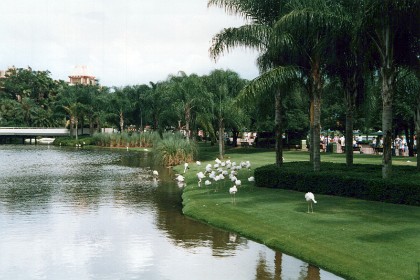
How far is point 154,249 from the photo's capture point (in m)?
14.4

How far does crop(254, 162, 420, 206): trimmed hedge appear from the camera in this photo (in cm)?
1878

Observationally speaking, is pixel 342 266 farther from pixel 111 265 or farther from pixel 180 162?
pixel 180 162

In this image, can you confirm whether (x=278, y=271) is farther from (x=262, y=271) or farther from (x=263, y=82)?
(x=263, y=82)

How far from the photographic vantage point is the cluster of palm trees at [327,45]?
20438 mm

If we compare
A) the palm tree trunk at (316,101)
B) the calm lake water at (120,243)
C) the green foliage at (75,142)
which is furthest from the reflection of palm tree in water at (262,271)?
the green foliage at (75,142)

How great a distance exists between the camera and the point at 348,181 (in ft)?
68.0

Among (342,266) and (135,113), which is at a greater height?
(135,113)

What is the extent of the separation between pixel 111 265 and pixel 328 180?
37.2 feet

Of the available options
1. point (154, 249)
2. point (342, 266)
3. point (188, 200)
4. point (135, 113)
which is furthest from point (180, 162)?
point (135, 113)

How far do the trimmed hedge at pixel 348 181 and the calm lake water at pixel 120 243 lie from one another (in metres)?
4.82

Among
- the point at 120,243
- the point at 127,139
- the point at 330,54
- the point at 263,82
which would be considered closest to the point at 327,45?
the point at 330,54

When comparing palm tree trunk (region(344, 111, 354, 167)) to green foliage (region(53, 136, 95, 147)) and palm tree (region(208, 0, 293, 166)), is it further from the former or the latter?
green foliage (region(53, 136, 95, 147))

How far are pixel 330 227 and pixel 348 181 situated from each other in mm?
5590

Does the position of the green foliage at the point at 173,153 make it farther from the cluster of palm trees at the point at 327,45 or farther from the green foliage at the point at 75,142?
the green foliage at the point at 75,142
